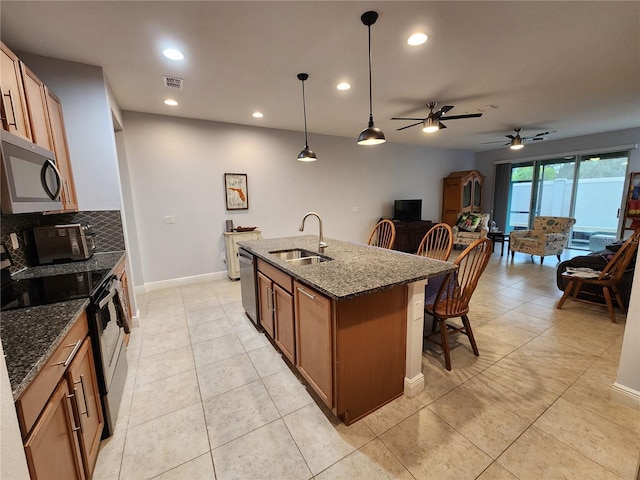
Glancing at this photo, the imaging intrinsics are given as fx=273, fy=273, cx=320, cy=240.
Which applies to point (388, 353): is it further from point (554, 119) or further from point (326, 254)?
point (554, 119)

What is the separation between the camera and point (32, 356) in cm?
91

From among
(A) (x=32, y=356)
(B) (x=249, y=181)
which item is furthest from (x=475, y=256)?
(B) (x=249, y=181)

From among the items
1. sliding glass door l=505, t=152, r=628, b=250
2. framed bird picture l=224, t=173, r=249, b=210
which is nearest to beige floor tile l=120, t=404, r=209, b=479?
framed bird picture l=224, t=173, r=249, b=210

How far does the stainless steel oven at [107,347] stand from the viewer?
56.6 inches

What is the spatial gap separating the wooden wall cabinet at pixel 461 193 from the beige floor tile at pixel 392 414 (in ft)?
20.4

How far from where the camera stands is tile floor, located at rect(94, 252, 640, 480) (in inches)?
53.6

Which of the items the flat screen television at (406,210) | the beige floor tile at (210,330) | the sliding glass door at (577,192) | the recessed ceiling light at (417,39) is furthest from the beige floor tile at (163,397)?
the sliding glass door at (577,192)

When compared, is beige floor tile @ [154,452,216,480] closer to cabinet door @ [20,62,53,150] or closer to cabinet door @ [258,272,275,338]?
cabinet door @ [258,272,275,338]

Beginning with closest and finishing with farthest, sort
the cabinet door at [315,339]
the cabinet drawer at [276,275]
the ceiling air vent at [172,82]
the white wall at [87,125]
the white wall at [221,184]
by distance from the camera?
1. the cabinet door at [315,339]
2. the cabinet drawer at [276,275]
3. the white wall at [87,125]
4. the ceiling air vent at [172,82]
5. the white wall at [221,184]

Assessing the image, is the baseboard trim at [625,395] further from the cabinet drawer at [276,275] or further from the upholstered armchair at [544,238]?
the upholstered armchair at [544,238]

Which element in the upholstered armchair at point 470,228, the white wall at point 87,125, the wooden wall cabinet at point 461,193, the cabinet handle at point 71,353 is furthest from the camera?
the wooden wall cabinet at point 461,193

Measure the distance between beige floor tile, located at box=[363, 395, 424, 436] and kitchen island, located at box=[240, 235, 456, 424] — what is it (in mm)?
34

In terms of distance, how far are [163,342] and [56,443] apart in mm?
1687

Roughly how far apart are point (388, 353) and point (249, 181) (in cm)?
371
